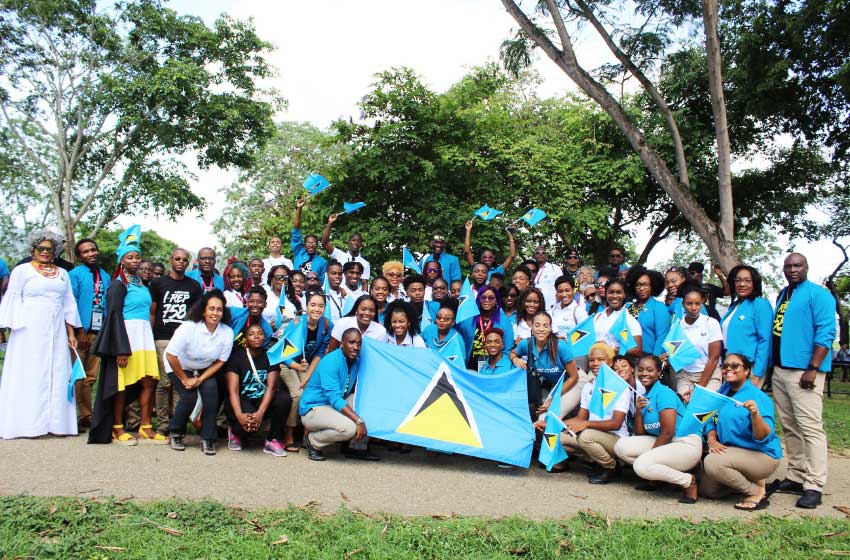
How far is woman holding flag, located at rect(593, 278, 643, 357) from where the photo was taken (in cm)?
731

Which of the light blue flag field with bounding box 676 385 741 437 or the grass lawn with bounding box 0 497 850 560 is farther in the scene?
the light blue flag field with bounding box 676 385 741 437

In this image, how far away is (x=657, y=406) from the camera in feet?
20.1

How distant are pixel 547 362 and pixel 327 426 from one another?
2350mm

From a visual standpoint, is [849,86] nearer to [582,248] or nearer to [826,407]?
[826,407]

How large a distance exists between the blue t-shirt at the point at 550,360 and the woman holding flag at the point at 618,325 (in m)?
0.44

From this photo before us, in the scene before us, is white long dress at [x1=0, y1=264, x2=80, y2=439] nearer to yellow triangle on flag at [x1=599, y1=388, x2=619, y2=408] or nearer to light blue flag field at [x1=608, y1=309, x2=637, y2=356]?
yellow triangle on flag at [x1=599, y1=388, x2=619, y2=408]

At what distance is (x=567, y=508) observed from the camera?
543 cm

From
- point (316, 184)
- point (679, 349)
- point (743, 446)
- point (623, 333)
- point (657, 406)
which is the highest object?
point (316, 184)

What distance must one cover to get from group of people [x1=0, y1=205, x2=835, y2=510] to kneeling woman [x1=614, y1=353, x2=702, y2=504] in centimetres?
1

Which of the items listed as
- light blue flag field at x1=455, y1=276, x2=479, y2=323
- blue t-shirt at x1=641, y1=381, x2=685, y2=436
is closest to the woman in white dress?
light blue flag field at x1=455, y1=276, x2=479, y2=323

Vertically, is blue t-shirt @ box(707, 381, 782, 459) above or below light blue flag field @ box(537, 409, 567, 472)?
above

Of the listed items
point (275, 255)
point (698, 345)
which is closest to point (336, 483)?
point (698, 345)

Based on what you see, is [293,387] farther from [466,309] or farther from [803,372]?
[803,372]

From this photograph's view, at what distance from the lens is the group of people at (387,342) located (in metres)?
6.00
